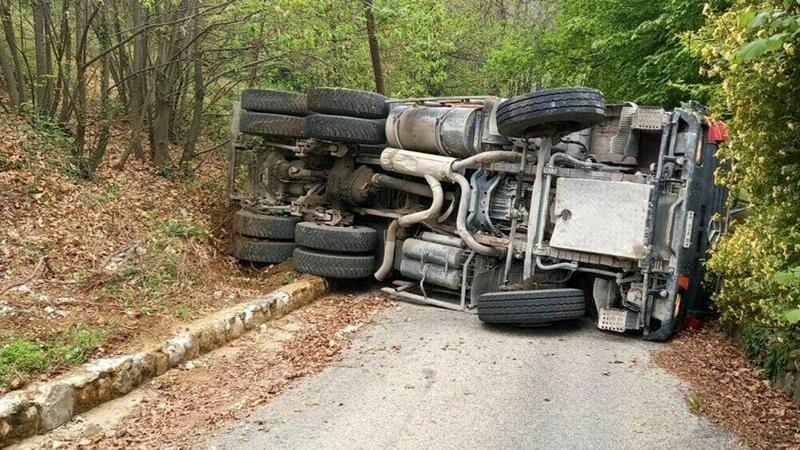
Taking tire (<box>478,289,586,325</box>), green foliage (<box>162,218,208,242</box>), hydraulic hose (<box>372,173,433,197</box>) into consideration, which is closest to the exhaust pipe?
hydraulic hose (<box>372,173,433,197</box>)

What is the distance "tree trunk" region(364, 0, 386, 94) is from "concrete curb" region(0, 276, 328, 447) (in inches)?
272

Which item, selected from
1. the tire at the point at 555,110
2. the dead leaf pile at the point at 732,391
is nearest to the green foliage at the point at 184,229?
the tire at the point at 555,110

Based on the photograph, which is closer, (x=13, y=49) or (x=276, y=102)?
(x=276, y=102)

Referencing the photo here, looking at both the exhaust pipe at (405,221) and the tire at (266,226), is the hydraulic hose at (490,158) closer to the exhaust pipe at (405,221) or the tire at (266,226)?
the exhaust pipe at (405,221)

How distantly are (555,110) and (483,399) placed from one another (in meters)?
2.66

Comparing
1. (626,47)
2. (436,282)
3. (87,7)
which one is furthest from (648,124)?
(87,7)

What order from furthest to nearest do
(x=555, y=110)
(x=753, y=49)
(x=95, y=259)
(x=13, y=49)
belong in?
(x=13, y=49), (x=95, y=259), (x=555, y=110), (x=753, y=49)

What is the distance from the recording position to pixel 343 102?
7.33m

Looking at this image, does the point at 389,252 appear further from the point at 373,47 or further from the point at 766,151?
the point at 373,47

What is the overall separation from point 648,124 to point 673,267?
4.55 feet

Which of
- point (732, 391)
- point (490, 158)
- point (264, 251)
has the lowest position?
point (732, 391)

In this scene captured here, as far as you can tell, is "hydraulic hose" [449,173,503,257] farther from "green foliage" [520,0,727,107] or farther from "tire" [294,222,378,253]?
"green foliage" [520,0,727,107]

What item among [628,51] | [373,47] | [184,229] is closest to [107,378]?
[184,229]

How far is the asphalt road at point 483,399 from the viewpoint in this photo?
375cm
